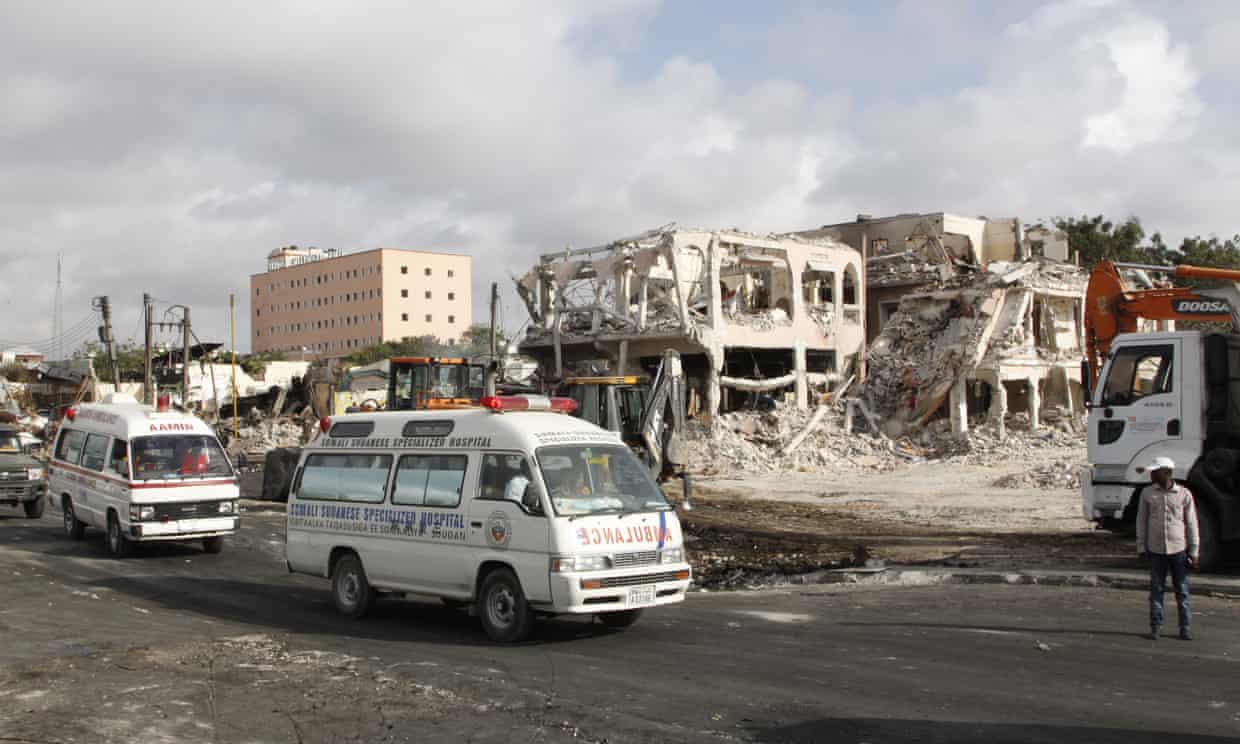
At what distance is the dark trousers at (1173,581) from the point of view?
402 inches

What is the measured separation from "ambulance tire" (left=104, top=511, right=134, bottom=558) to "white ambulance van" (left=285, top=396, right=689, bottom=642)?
6.96 metres

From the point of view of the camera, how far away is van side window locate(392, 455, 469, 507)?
438 inches

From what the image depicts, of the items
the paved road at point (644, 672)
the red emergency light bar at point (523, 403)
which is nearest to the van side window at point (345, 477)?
the paved road at point (644, 672)

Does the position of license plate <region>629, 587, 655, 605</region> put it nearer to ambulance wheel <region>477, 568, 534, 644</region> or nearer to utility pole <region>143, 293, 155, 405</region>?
ambulance wheel <region>477, 568, 534, 644</region>

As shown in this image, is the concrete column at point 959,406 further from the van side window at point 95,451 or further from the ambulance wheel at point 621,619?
the ambulance wheel at point 621,619

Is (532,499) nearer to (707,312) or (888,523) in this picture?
(888,523)

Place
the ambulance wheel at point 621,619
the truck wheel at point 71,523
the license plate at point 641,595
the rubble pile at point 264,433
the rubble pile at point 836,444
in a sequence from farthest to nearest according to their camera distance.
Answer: the rubble pile at point 264,433 < the rubble pile at point 836,444 < the truck wheel at point 71,523 < the ambulance wheel at point 621,619 < the license plate at point 641,595

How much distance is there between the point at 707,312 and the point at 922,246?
14.1 metres

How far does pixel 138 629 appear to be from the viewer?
11.6 meters

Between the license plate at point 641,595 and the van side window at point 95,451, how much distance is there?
1190 cm

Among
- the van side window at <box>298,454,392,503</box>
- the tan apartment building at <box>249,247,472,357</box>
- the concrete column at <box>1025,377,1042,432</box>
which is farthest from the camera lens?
the tan apartment building at <box>249,247,472,357</box>

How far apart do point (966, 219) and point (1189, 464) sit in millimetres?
36957

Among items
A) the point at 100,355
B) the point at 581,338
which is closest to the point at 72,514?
the point at 581,338

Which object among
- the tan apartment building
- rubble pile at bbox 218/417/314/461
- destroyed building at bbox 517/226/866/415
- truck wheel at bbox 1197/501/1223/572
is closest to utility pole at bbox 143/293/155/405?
rubble pile at bbox 218/417/314/461
